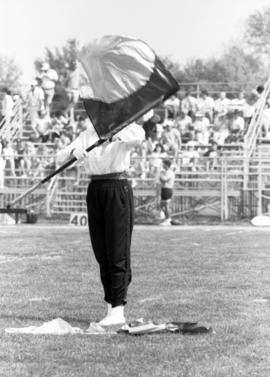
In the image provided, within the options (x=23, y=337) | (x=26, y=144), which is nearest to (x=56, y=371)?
(x=23, y=337)

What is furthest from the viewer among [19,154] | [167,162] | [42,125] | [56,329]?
→ [42,125]

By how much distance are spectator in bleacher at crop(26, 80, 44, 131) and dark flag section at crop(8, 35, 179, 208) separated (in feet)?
75.3

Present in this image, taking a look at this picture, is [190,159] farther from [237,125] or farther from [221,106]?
[221,106]

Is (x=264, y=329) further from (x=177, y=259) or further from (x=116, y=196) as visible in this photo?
(x=177, y=259)

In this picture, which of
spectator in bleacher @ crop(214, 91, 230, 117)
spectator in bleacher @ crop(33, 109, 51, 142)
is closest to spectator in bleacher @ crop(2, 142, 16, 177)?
spectator in bleacher @ crop(33, 109, 51, 142)

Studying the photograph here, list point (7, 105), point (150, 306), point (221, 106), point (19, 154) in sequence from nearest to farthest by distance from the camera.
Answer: point (150, 306)
point (19, 154)
point (221, 106)
point (7, 105)

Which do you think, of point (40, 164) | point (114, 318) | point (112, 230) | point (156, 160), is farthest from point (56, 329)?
point (40, 164)

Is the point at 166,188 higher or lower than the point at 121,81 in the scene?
lower

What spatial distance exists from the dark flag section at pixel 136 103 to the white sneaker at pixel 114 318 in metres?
1.42

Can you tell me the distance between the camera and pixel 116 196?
8.62 m

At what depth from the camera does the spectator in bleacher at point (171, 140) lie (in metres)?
27.9

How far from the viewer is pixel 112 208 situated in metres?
8.60

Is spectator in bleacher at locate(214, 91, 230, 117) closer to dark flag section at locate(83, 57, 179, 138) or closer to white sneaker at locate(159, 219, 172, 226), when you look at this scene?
white sneaker at locate(159, 219, 172, 226)

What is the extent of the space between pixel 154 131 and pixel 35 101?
4434mm
